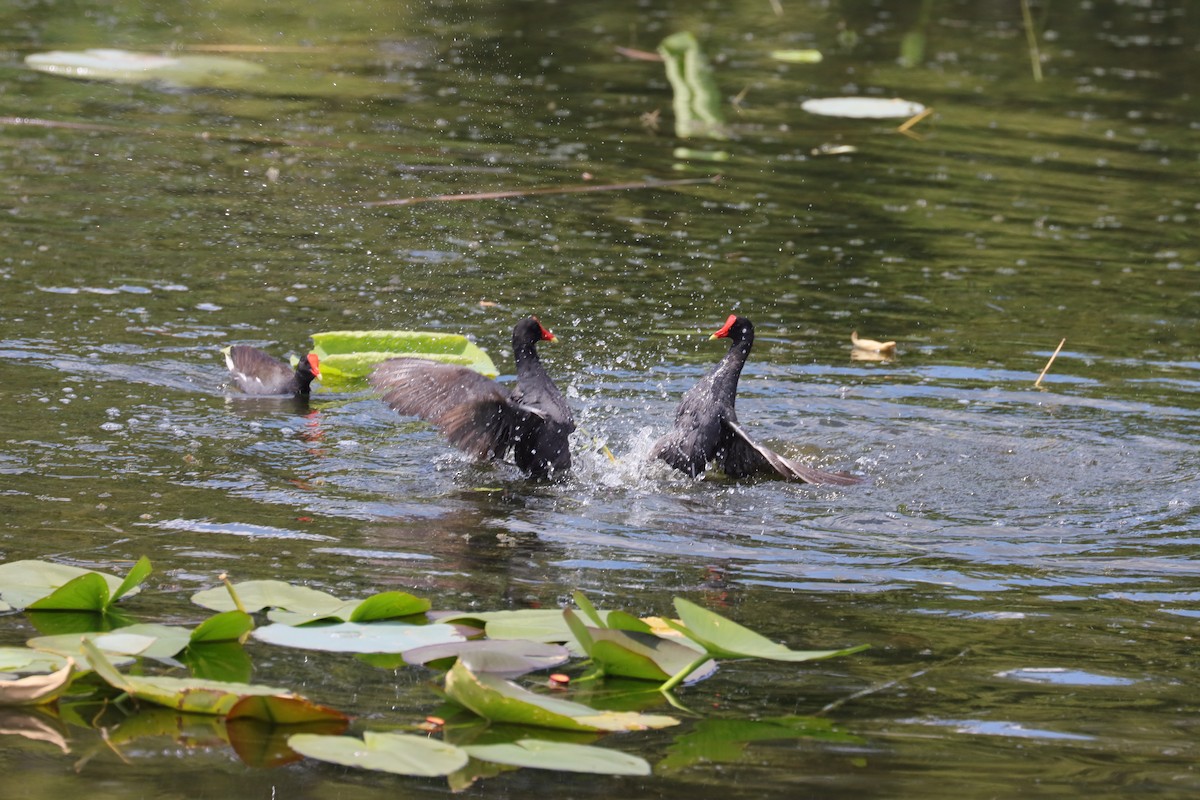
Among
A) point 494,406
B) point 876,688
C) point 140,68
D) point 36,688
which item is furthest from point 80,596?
point 140,68

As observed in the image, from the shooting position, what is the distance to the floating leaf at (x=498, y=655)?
4.70 metres

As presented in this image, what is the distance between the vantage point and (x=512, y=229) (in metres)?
11.0

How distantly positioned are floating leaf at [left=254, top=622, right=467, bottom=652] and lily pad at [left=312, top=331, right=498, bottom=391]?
3371 mm

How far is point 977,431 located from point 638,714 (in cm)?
391

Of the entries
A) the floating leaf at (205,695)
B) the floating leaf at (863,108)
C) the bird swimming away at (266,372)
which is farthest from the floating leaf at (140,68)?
the floating leaf at (205,695)

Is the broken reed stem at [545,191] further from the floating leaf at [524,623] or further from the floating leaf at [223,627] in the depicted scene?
the floating leaf at [223,627]

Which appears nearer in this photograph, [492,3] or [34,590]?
[34,590]

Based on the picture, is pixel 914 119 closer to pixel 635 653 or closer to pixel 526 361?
pixel 526 361

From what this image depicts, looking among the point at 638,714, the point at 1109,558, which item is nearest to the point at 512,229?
the point at 1109,558

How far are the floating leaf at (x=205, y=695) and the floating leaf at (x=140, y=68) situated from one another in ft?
35.8

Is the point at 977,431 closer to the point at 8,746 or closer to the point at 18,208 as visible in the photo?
the point at 8,746

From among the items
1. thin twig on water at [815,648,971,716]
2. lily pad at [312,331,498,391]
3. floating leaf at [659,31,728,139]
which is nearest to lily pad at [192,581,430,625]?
thin twig on water at [815,648,971,716]

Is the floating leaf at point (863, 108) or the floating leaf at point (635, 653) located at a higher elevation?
the floating leaf at point (863, 108)

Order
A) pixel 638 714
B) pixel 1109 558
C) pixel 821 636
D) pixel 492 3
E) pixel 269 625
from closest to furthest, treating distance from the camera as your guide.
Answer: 1. pixel 638 714
2. pixel 269 625
3. pixel 821 636
4. pixel 1109 558
5. pixel 492 3
